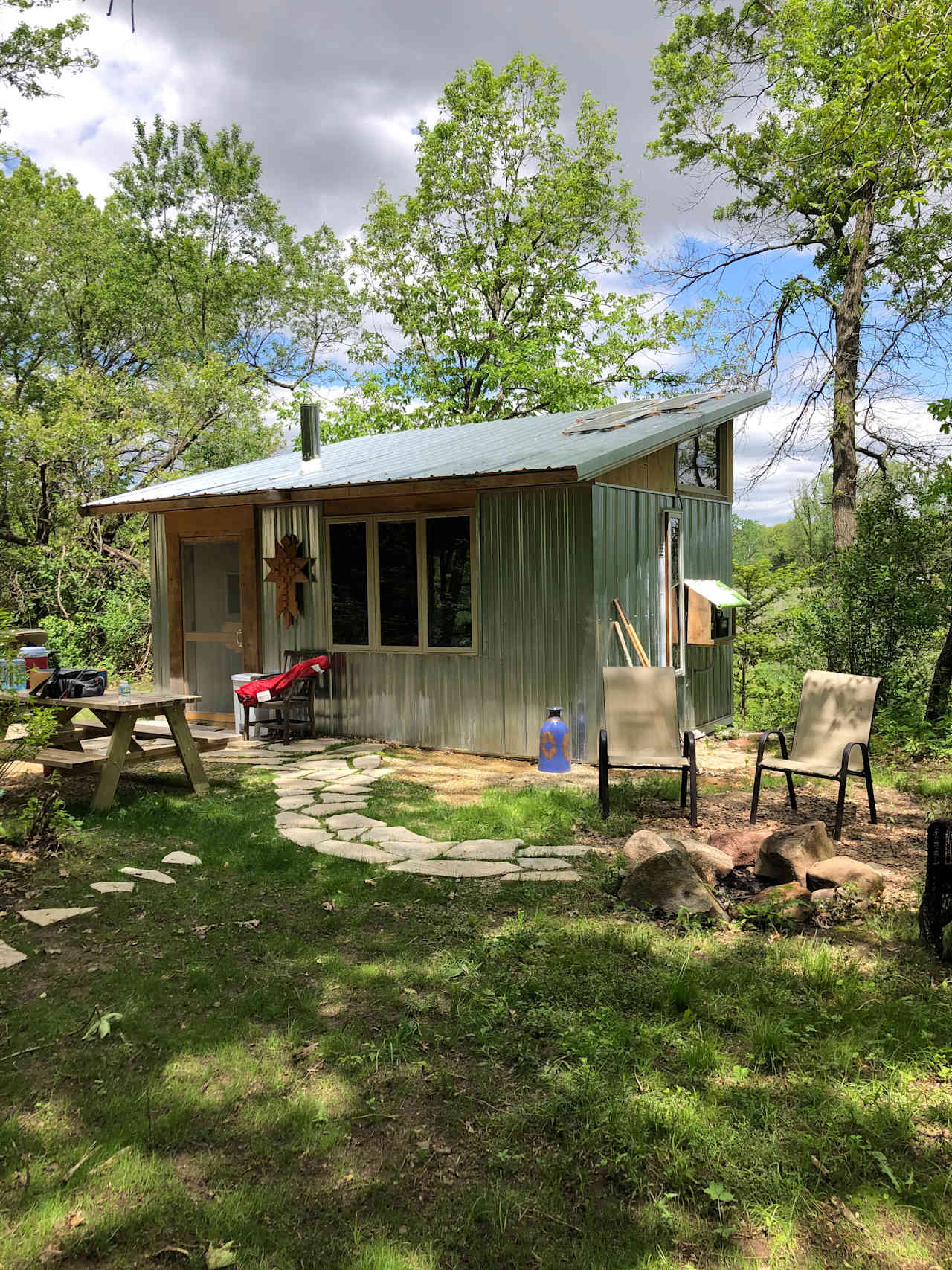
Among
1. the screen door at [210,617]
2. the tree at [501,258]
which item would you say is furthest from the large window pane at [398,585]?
the tree at [501,258]

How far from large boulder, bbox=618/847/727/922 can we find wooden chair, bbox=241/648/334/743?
206 inches

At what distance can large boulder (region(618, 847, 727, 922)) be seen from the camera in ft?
13.2

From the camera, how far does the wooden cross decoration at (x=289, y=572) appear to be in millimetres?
9172

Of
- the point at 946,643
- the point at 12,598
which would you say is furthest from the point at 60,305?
the point at 946,643

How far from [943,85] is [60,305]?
21808 mm

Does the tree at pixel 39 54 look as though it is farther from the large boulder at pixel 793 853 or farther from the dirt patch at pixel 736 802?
the large boulder at pixel 793 853

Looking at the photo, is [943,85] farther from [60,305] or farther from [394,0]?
[60,305]

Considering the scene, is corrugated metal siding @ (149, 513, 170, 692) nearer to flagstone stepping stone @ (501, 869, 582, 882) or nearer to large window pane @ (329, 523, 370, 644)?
large window pane @ (329, 523, 370, 644)

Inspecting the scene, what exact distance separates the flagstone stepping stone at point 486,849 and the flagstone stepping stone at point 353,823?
657 mm

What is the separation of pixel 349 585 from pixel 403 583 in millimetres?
710

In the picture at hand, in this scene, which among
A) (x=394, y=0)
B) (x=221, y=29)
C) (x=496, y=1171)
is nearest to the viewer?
(x=496, y=1171)

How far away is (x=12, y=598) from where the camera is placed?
1486 centimetres


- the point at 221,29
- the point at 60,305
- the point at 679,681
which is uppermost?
the point at 60,305

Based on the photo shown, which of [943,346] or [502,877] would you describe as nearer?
[502,877]
